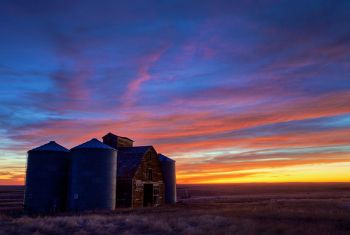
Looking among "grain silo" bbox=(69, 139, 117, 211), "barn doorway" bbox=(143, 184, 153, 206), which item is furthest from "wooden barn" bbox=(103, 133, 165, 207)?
"grain silo" bbox=(69, 139, 117, 211)

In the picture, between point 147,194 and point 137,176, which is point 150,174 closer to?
point 147,194

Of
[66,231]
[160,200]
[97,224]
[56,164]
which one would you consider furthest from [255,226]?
[160,200]

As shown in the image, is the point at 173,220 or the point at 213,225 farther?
the point at 173,220

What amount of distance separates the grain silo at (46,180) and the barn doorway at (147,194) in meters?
9.89

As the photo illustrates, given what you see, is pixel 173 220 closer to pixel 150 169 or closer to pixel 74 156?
pixel 74 156

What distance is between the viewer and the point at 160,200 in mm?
42500

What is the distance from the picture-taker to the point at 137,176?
37969 mm

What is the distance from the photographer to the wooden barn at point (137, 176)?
36.7 m

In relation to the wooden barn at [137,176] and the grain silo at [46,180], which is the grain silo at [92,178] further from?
the wooden barn at [137,176]

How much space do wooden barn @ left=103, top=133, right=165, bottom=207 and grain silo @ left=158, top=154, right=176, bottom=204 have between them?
76.3 inches

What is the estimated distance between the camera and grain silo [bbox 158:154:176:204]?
45.8 m

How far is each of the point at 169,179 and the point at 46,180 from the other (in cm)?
1761

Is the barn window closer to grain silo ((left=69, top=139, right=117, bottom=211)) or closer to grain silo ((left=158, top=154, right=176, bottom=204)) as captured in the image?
grain silo ((left=158, top=154, right=176, bottom=204))

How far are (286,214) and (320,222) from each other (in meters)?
3.90
